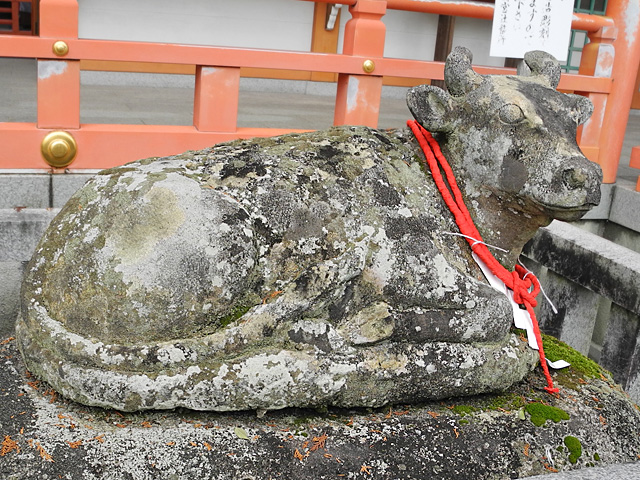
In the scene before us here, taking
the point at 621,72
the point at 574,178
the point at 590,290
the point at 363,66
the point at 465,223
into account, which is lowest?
the point at 590,290

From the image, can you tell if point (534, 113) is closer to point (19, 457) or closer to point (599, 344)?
point (19, 457)

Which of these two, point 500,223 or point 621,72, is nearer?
point 500,223

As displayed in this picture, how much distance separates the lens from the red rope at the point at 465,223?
242 cm

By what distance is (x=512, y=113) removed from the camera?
7.47 feet

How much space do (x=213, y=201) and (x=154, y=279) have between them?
0.96 ft

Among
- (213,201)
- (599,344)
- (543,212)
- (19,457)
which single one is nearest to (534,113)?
(543,212)

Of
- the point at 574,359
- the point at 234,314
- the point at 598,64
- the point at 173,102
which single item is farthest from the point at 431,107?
the point at 173,102

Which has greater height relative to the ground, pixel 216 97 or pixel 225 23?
pixel 225 23

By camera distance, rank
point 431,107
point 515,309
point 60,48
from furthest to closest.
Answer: point 60,48
point 515,309
point 431,107

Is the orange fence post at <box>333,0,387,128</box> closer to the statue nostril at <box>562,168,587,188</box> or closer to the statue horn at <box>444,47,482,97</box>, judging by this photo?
the statue horn at <box>444,47,482,97</box>

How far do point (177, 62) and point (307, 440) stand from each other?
2.65 meters

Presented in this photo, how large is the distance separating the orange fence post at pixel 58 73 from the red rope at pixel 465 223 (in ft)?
7.21

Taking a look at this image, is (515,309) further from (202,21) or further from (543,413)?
(202,21)

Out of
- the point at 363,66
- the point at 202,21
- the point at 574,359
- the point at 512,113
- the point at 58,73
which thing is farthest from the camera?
the point at 202,21
